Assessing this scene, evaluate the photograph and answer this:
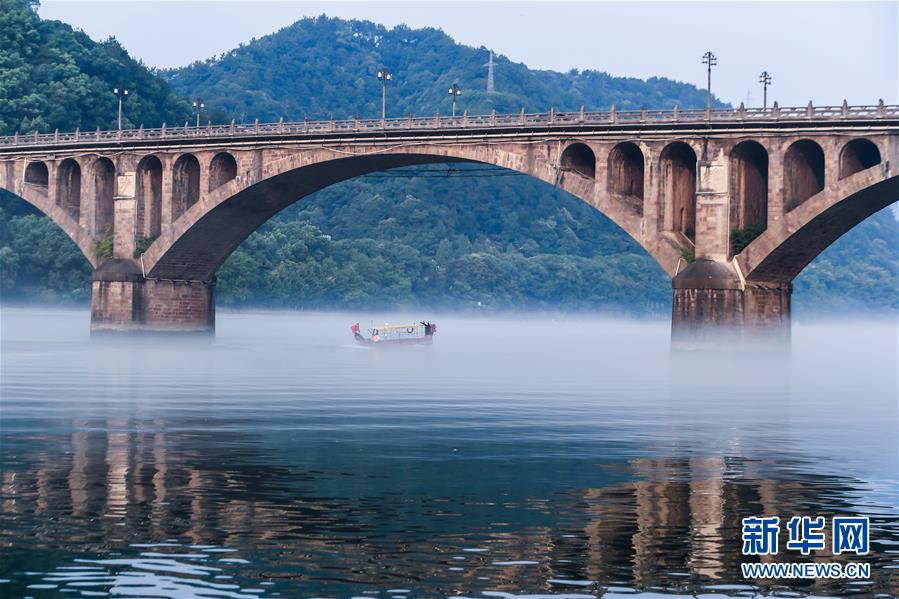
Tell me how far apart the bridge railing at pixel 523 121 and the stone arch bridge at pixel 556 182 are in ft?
0.44

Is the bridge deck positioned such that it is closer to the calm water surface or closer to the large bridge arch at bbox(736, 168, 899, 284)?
the large bridge arch at bbox(736, 168, 899, 284)

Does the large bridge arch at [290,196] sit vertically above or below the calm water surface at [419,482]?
above

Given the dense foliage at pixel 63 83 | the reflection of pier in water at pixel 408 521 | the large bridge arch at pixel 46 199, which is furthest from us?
the dense foliage at pixel 63 83

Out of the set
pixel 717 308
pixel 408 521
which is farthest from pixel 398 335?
pixel 408 521

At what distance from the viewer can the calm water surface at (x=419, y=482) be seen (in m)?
19.4

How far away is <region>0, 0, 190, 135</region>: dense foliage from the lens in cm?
15038

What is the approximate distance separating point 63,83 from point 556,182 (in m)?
89.4

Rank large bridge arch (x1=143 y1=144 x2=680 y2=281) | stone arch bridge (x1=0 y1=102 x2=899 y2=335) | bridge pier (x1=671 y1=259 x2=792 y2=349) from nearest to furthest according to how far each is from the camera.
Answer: stone arch bridge (x1=0 y1=102 x2=899 y2=335), bridge pier (x1=671 y1=259 x2=792 y2=349), large bridge arch (x1=143 y1=144 x2=680 y2=281)

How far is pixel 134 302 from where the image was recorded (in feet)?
328

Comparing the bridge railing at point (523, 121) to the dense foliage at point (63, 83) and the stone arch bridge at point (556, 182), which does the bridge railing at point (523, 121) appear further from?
the dense foliage at point (63, 83)

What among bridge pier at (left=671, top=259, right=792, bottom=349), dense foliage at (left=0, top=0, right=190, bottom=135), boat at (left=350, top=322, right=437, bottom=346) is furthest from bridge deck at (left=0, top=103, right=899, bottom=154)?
dense foliage at (left=0, top=0, right=190, bottom=135)

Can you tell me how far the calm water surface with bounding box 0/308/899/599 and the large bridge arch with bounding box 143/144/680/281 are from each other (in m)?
24.6

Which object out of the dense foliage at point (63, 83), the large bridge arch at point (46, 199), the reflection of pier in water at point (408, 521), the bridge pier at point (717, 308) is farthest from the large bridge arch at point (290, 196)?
the reflection of pier in water at point (408, 521)

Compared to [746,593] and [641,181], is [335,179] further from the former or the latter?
[746,593]
